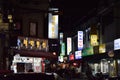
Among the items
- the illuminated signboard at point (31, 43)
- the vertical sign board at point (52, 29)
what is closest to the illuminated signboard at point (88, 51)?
the vertical sign board at point (52, 29)

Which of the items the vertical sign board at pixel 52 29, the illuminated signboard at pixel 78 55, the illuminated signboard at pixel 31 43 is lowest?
the illuminated signboard at pixel 78 55

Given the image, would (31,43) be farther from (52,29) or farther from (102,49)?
(102,49)

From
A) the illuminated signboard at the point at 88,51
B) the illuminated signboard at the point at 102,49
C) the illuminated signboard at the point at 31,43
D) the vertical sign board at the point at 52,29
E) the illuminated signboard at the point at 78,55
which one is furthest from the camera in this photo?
the illuminated signboard at the point at 78,55

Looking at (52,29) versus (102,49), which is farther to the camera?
(102,49)

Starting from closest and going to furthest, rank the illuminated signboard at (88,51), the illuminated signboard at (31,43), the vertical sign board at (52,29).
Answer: the illuminated signboard at (31,43), the vertical sign board at (52,29), the illuminated signboard at (88,51)

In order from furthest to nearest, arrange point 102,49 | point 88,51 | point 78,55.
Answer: point 78,55
point 88,51
point 102,49

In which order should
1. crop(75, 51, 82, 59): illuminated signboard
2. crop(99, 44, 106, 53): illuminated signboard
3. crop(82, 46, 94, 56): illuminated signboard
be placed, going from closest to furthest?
crop(99, 44, 106, 53): illuminated signboard, crop(82, 46, 94, 56): illuminated signboard, crop(75, 51, 82, 59): illuminated signboard

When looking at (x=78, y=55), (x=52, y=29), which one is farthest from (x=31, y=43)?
(x=78, y=55)

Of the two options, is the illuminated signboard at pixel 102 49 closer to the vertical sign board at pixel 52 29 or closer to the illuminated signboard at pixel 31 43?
the vertical sign board at pixel 52 29

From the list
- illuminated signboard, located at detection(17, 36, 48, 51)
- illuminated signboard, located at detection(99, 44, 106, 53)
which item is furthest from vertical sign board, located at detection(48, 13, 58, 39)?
illuminated signboard, located at detection(99, 44, 106, 53)

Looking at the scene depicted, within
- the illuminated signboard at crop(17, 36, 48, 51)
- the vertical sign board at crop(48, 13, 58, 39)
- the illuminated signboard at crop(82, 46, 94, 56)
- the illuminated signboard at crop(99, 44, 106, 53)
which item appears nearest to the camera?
the illuminated signboard at crop(17, 36, 48, 51)

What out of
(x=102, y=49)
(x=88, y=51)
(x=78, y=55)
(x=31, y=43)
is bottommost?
(x=78, y=55)

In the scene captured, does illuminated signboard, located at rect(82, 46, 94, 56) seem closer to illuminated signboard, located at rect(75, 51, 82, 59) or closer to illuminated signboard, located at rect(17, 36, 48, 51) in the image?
illuminated signboard, located at rect(75, 51, 82, 59)

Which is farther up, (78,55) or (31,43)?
(31,43)
